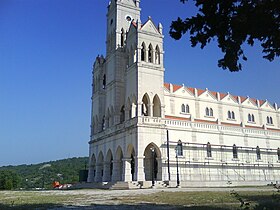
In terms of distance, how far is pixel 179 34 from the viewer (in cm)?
1118

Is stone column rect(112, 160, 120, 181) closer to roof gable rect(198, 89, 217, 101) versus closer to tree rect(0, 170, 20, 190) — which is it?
roof gable rect(198, 89, 217, 101)

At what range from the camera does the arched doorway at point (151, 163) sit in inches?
1544

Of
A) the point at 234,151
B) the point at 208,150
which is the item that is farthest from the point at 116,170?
the point at 234,151

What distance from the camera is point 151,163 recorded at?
41281 mm

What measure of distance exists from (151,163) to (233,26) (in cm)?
3257

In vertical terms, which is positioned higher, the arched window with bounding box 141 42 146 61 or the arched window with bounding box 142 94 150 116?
the arched window with bounding box 141 42 146 61

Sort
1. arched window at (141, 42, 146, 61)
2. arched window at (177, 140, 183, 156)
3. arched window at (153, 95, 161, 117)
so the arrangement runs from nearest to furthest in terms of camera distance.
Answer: arched window at (177, 140, 183, 156), arched window at (153, 95, 161, 117), arched window at (141, 42, 146, 61)

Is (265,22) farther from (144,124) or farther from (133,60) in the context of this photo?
(133,60)

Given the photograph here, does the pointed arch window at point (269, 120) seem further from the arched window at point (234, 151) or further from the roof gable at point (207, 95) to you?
the arched window at point (234, 151)

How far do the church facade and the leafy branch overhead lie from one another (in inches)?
1003

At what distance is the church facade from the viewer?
130 ft

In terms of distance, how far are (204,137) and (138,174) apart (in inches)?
460

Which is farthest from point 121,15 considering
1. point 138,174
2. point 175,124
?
point 138,174

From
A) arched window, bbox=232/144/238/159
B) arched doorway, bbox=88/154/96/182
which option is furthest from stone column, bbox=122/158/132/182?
arched window, bbox=232/144/238/159
